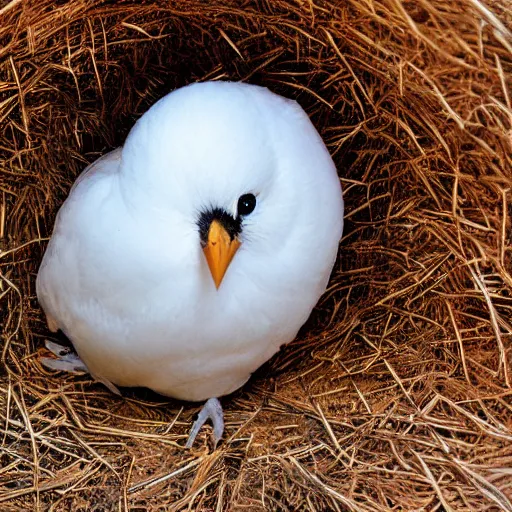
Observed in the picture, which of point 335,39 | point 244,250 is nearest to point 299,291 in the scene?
point 244,250

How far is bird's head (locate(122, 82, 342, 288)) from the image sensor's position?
1438 mm

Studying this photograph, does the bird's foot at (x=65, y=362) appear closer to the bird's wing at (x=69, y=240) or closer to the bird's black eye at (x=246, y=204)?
the bird's wing at (x=69, y=240)

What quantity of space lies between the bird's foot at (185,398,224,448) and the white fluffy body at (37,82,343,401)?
39 mm

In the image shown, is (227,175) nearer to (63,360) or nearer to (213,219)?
(213,219)

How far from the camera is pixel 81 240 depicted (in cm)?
163

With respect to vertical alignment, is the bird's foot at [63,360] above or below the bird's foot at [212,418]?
above

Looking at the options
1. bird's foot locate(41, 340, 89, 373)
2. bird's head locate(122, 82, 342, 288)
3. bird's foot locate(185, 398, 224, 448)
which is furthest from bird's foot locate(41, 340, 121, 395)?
bird's head locate(122, 82, 342, 288)

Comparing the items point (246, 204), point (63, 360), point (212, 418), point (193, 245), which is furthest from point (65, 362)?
point (246, 204)

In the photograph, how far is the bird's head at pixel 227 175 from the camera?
144 centimetres

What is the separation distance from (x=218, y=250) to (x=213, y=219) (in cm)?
6

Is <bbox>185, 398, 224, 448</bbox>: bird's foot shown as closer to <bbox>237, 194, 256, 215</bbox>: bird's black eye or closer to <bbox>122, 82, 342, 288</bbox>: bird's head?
<bbox>122, 82, 342, 288</bbox>: bird's head

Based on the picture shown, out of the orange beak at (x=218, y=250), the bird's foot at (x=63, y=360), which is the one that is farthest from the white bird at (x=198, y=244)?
the bird's foot at (x=63, y=360)

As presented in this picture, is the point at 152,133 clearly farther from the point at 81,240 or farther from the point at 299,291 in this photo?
the point at 299,291

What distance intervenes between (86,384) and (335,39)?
105 cm
